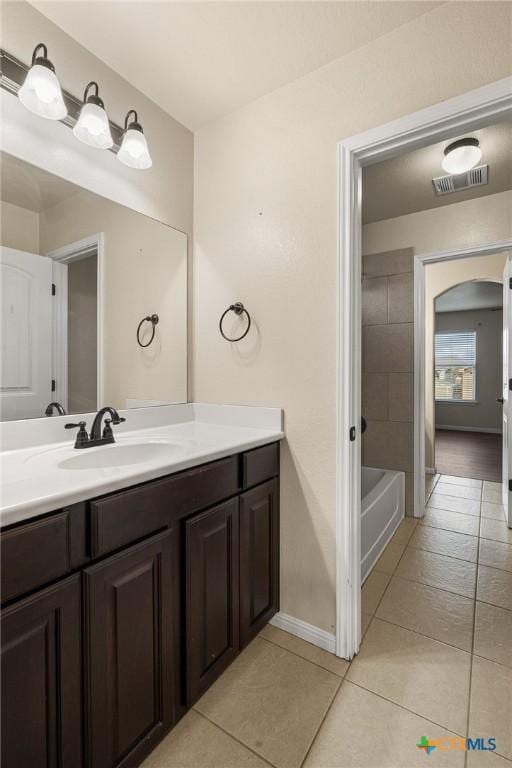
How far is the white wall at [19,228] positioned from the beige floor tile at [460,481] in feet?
13.8

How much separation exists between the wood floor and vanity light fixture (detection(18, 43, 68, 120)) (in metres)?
4.70

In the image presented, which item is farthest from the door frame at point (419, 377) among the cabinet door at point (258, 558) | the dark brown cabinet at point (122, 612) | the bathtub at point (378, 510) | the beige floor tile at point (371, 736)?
the dark brown cabinet at point (122, 612)

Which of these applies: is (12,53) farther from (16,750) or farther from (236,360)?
(16,750)

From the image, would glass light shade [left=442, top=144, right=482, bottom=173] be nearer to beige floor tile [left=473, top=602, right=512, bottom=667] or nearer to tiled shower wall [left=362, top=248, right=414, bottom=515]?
tiled shower wall [left=362, top=248, right=414, bottom=515]

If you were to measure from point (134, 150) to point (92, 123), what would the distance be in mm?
204

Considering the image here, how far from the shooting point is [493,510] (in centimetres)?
311

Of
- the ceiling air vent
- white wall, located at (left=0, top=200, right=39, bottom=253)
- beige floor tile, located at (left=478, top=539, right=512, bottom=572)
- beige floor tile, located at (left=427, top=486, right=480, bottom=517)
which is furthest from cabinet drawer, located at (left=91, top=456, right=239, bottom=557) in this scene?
beige floor tile, located at (left=427, top=486, right=480, bottom=517)

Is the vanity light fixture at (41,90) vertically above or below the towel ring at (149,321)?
above

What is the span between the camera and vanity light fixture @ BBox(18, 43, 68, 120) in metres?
1.23

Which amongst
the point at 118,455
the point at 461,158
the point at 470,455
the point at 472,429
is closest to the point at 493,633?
the point at 118,455

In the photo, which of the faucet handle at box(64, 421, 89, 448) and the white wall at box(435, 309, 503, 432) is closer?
the faucet handle at box(64, 421, 89, 448)

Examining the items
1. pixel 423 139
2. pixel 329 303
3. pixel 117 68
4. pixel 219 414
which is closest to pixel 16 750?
pixel 219 414

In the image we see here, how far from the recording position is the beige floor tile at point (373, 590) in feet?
6.10

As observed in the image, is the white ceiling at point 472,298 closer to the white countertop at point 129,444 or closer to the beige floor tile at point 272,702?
the white countertop at point 129,444
